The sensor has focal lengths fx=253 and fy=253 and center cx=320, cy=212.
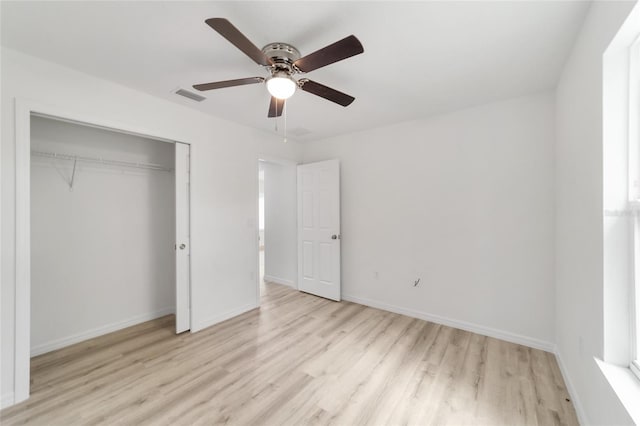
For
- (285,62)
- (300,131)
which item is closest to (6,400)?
(285,62)

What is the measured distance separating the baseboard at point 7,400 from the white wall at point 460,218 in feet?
11.1

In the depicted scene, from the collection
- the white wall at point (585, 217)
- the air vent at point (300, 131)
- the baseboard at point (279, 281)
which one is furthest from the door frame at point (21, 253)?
the white wall at point (585, 217)

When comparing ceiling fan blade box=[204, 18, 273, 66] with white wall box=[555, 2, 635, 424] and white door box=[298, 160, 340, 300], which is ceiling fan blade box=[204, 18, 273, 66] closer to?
white wall box=[555, 2, 635, 424]

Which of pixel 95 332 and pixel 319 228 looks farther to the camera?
pixel 319 228

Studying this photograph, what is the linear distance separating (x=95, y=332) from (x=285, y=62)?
3415 mm

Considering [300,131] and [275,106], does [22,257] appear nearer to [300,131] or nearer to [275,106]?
[275,106]

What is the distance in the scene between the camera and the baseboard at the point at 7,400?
1.78m

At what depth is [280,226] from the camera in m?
4.73

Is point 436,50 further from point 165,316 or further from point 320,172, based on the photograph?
point 165,316

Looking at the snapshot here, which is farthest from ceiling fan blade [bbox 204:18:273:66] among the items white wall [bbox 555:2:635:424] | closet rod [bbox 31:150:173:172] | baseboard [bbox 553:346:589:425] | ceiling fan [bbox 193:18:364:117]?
baseboard [bbox 553:346:589:425]

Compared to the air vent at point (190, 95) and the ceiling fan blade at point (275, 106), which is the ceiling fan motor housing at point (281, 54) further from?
the air vent at point (190, 95)

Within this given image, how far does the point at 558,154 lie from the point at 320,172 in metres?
2.79

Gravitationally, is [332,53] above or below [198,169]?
above

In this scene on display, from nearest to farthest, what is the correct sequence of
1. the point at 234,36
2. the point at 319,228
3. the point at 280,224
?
the point at 234,36, the point at 319,228, the point at 280,224
